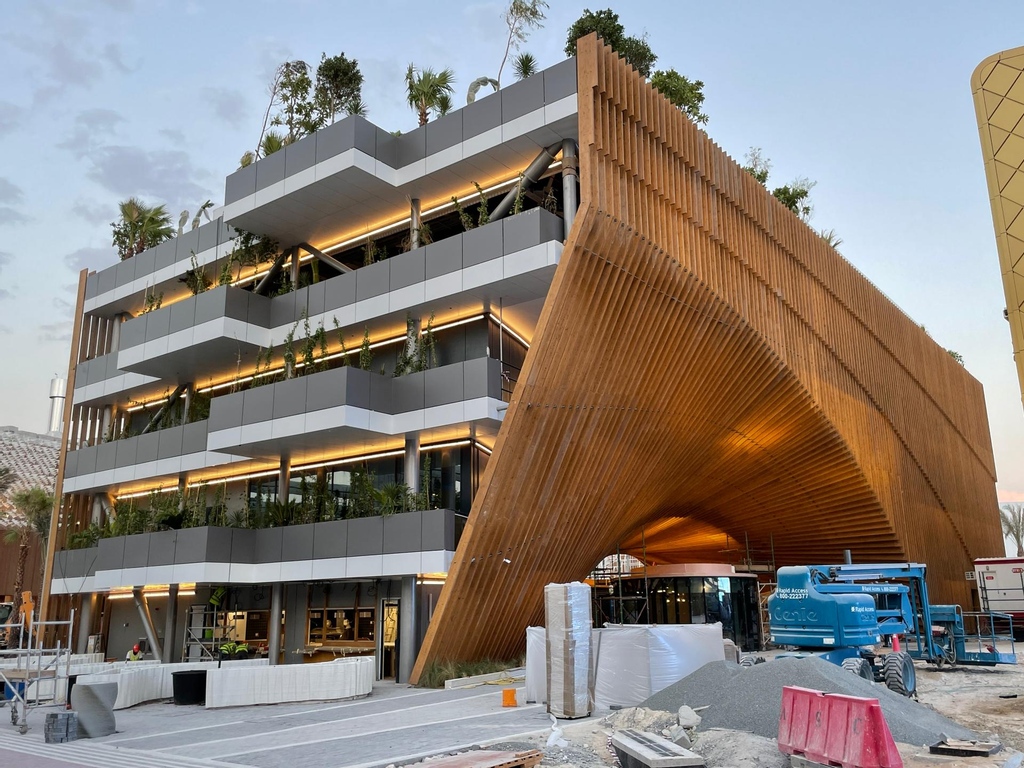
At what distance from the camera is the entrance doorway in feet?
69.0

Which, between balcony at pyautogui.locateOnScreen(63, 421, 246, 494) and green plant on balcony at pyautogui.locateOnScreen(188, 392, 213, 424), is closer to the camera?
balcony at pyautogui.locateOnScreen(63, 421, 246, 494)

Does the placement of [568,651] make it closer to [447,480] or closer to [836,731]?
[836,731]

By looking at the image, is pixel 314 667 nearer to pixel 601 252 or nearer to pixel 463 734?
pixel 463 734

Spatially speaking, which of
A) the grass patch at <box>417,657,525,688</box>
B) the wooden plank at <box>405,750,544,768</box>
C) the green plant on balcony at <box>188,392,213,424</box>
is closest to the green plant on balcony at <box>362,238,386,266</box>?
the green plant on balcony at <box>188,392,213,424</box>

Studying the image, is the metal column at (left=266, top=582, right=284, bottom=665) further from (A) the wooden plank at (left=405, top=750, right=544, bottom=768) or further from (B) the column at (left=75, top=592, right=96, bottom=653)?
(A) the wooden plank at (left=405, top=750, right=544, bottom=768)

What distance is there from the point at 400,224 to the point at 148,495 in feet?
45.5

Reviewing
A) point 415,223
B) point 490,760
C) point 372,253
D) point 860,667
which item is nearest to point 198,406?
point 372,253

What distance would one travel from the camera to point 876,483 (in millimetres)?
26281

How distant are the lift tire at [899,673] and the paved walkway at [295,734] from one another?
19.2 ft

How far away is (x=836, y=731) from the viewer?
827cm

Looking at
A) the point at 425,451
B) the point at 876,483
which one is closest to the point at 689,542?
the point at 876,483

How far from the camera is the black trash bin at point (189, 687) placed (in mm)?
16594

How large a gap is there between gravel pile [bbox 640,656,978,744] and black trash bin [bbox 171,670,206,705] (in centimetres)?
905

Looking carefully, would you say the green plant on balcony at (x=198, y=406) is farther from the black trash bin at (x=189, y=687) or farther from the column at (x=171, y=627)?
Result: the black trash bin at (x=189, y=687)
